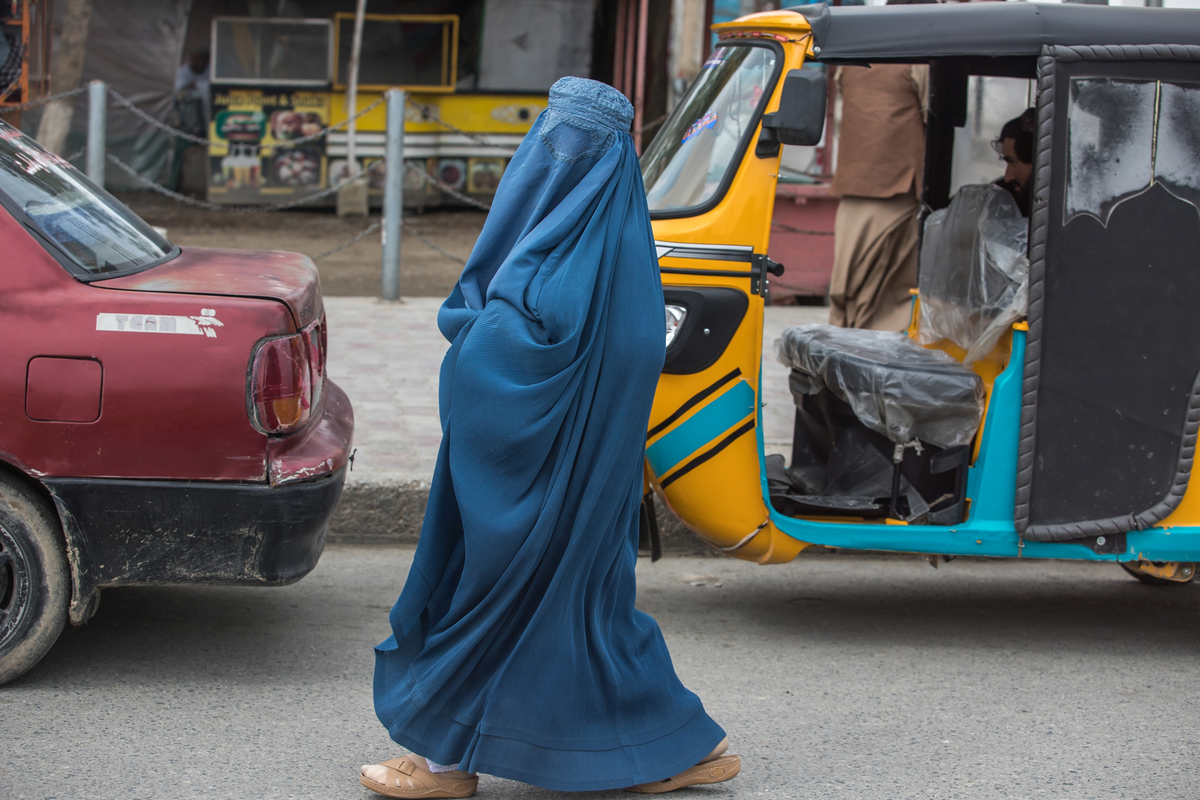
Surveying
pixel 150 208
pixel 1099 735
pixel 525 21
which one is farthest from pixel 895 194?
pixel 150 208

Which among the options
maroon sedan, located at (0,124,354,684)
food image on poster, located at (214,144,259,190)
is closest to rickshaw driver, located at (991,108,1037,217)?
maroon sedan, located at (0,124,354,684)

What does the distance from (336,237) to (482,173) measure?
3012 millimetres

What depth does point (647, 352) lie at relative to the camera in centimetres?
266

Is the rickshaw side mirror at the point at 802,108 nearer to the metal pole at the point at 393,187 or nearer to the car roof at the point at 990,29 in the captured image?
the car roof at the point at 990,29

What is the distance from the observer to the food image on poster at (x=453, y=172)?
15305 mm

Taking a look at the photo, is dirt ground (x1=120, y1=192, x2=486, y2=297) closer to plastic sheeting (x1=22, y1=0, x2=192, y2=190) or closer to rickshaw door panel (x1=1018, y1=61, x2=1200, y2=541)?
plastic sheeting (x1=22, y1=0, x2=192, y2=190)

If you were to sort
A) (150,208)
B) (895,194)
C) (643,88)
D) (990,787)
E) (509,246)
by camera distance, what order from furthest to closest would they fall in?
(150,208) → (643,88) → (895,194) → (990,787) → (509,246)

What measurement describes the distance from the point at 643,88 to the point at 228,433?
36.9 feet

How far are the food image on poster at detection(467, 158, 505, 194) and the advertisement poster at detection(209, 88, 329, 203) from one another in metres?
1.85

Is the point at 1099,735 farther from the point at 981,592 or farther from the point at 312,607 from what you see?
the point at 312,607

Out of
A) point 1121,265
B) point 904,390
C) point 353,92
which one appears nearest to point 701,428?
point 904,390

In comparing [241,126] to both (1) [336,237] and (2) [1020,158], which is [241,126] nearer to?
(1) [336,237]

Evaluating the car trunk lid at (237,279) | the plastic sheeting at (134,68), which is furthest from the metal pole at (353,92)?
the car trunk lid at (237,279)

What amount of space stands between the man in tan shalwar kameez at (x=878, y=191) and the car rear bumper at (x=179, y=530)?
14.6 feet
